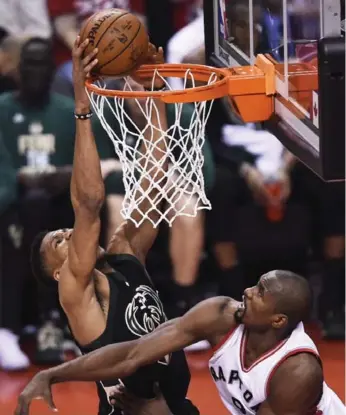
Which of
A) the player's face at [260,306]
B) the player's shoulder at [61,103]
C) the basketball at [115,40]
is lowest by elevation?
the player's face at [260,306]

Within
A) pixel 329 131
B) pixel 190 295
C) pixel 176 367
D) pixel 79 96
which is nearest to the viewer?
pixel 329 131

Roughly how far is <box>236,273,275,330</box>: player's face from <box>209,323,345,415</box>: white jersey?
9 centimetres

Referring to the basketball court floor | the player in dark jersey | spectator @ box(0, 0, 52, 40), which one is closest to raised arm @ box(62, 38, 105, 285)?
the player in dark jersey

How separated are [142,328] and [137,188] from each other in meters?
0.55

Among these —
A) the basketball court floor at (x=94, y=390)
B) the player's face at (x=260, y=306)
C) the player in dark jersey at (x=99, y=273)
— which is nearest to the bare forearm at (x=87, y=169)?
the player in dark jersey at (x=99, y=273)

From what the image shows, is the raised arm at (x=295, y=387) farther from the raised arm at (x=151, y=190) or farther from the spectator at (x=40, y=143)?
the spectator at (x=40, y=143)

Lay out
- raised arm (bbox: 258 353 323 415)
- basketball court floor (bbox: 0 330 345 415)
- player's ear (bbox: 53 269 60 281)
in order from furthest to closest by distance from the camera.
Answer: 1. basketball court floor (bbox: 0 330 345 415)
2. player's ear (bbox: 53 269 60 281)
3. raised arm (bbox: 258 353 323 415)

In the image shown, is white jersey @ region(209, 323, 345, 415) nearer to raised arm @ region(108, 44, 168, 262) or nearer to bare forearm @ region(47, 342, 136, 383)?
bare forearm @ region(47, 342, 136, 383)

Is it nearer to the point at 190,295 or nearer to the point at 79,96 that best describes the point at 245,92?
the point at 79,96

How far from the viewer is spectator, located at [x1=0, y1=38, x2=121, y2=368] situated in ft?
19.1

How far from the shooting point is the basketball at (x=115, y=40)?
3.80 m

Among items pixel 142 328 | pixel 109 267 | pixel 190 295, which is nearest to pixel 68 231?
pixel 109 267

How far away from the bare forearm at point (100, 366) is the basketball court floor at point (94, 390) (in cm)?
179

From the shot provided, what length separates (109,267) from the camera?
4.16m
